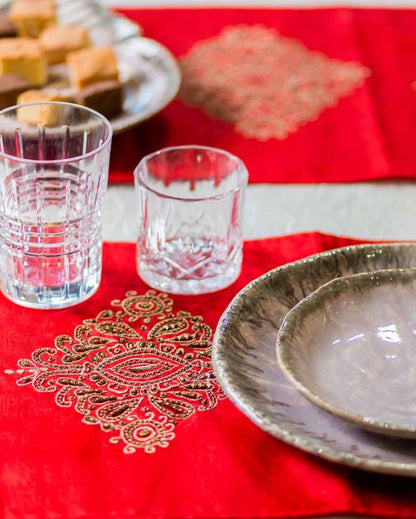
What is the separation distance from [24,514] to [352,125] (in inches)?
29.0

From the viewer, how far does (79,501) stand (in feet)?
2.22

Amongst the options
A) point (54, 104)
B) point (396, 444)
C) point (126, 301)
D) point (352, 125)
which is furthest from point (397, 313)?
point (352, 125)

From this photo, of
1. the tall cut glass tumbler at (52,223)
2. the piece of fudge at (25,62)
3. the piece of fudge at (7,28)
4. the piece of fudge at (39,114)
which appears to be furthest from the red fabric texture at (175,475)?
the piece of fudge at (7,28)

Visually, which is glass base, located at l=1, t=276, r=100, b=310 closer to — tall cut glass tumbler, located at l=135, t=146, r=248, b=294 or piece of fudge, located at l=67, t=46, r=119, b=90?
tall cut glass tumbler, located at l=135, t=146, r=248, b=294

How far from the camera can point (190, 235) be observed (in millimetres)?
962

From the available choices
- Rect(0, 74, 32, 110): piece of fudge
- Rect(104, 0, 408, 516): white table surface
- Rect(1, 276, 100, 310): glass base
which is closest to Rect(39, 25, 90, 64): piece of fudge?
Rect(0, 74, 32, 110): piece of fudge

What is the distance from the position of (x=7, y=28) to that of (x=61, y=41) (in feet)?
0.33

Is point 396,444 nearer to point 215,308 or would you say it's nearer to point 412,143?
point 215,308

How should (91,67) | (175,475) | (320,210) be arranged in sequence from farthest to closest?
(91,67) → (320,210) → (175,475)

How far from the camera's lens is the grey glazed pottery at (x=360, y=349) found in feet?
2.30

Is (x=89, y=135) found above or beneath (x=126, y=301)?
above

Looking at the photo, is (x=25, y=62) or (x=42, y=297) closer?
(x=42, y=297)

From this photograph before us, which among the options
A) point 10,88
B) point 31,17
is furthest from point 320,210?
point 31,17

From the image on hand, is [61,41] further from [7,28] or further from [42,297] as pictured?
[42,297]
